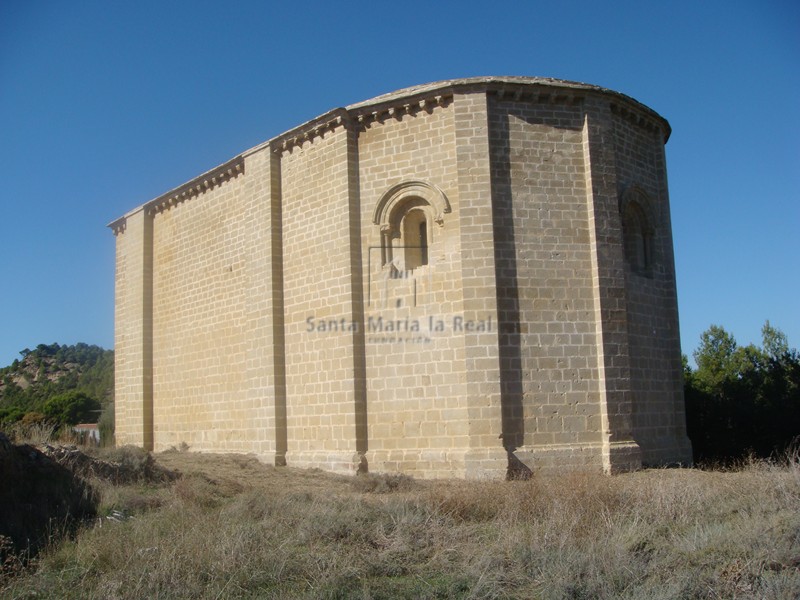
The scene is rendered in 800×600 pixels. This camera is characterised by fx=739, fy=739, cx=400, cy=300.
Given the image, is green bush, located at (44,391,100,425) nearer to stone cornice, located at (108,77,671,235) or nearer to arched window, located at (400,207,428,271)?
stone cornice, located at (108,77,671,235)

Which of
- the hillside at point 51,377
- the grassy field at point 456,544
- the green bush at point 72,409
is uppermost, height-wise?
the hillside at point 51,377

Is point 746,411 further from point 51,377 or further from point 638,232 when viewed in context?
point 51,377

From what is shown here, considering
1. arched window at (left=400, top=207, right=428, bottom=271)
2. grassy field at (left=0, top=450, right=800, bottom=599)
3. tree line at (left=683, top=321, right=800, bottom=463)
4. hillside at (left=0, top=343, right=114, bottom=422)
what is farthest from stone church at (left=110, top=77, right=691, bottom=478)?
hillside at (left=0, top=343, right=114, bottom=422)

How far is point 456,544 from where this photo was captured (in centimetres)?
750

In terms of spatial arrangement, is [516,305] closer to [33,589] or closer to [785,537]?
[785,537]

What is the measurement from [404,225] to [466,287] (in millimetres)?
1986

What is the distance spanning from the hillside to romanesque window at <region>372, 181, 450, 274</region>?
1037 inches

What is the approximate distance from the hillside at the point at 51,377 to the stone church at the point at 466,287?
24.2 metres

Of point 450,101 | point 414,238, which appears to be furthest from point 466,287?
point 450,101

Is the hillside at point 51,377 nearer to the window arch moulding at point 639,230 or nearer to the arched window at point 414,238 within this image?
the arched window at point 414,238

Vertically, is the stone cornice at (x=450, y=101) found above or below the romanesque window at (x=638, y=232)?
above

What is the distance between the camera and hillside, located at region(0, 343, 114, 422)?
41188 mm

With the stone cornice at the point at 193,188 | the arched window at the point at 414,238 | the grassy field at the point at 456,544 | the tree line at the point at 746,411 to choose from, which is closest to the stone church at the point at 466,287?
the arched window at the point at 414,238

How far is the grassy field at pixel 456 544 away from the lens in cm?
636
